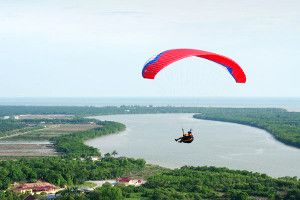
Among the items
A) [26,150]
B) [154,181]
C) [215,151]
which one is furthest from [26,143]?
[154,181]

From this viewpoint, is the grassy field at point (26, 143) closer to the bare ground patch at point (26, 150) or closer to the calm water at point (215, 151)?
the bare ground patch at point (26, 150)

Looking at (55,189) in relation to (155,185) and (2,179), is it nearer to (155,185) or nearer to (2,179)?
(2,179)

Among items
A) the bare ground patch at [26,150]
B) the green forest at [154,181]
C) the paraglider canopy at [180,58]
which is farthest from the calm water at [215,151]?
the paraglider canopy at [180,58]

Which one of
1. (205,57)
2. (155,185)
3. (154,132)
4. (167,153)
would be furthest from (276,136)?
(205,57)

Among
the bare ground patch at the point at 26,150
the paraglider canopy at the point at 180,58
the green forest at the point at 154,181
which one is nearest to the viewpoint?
the paraglider canopy at the point at 180,58

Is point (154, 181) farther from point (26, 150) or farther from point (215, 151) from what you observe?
point (26, 150)

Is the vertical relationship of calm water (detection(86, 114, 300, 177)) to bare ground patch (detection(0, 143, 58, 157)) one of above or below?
above

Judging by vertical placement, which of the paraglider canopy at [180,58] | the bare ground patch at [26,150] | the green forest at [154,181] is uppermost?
the paraglider canopy at [180,58]

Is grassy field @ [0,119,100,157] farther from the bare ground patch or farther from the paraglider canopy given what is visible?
the paraglider canopy

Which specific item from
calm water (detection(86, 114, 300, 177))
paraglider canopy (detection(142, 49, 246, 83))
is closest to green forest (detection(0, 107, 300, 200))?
calm water (detection(86, 114, 300, 177))
